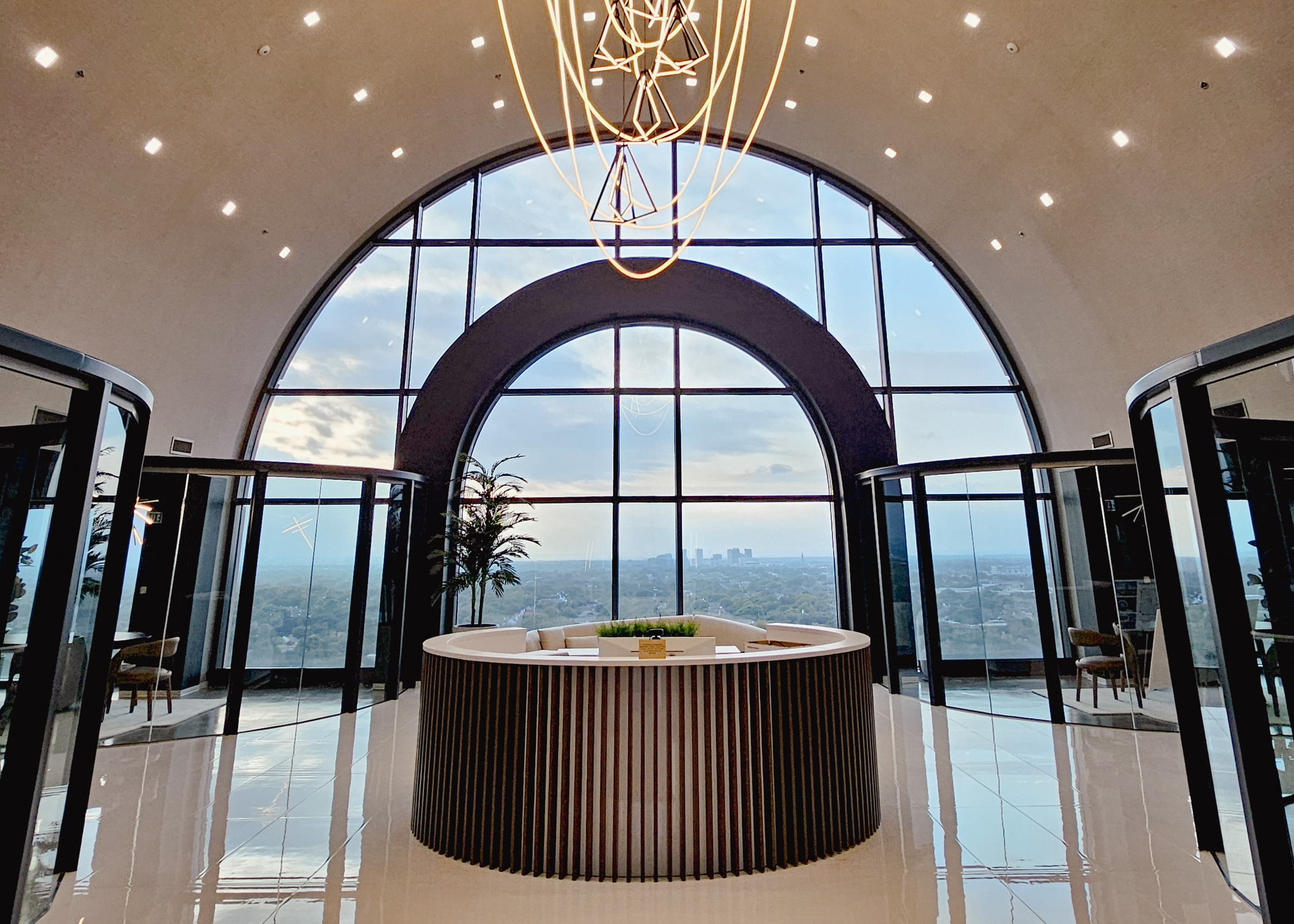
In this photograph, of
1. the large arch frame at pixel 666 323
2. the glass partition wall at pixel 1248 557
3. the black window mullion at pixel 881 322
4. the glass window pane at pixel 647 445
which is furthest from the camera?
the black window mullion at pixel 881 322

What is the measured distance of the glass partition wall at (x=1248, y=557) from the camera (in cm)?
247

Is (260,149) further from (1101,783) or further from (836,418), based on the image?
(1101,783)

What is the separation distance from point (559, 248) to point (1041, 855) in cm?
872

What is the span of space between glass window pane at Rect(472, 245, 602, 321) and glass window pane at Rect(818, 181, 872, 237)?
3.34 metres

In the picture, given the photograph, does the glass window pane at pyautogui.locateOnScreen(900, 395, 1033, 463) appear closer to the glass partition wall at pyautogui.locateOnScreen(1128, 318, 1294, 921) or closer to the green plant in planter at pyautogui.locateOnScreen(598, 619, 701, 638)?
the green plant in planter at pyautogui.locateOnScreen(598, 619, 701, 638)

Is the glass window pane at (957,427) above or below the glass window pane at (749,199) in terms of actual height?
below

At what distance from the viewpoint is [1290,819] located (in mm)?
2553

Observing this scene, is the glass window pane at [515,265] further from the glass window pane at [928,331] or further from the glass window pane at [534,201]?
the glass window pane at [928,331]

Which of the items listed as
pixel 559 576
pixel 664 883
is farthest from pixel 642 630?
pixel 559 576

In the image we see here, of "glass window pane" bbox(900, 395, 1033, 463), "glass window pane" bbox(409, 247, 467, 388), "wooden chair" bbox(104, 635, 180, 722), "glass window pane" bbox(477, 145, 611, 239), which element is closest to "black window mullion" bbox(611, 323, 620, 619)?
"glass window pane" bbox(477, 145, 611, 239)

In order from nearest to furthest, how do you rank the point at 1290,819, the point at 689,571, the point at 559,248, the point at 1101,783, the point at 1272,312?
the point at 1290,819
the point at 1101,783
the point at 1272,312
the point at 689,571
the point at 559,248

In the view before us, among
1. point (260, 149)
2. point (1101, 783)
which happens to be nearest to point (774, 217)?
point (260, 149)

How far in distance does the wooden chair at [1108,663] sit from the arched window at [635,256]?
314 cm

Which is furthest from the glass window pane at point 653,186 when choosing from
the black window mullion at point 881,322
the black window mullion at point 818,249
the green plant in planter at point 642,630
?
the green plant in planter at point 642,630
